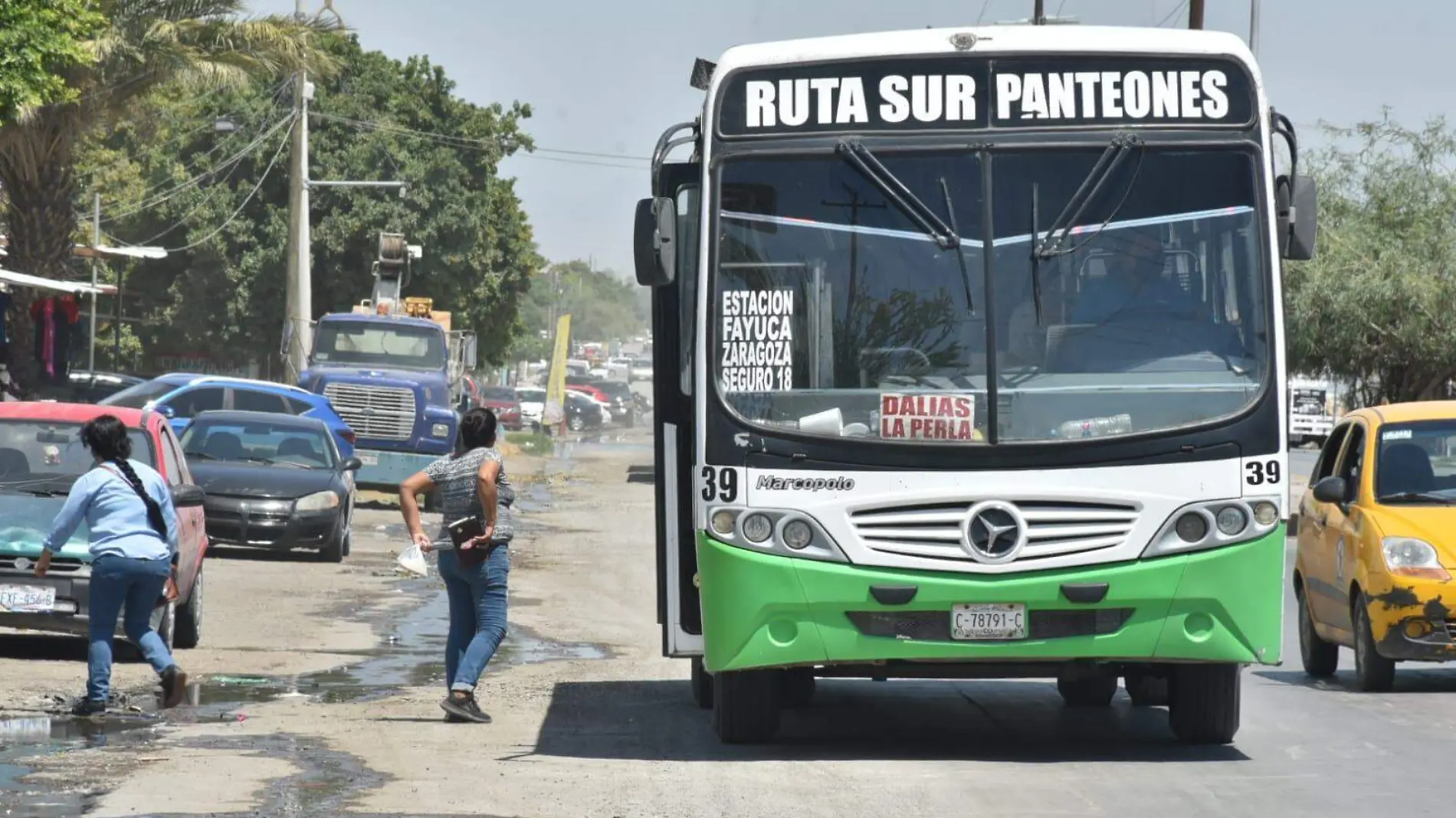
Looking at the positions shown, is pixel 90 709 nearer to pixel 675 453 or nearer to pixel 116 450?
pixel 116 450

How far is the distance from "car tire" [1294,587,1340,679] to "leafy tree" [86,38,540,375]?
154 feet

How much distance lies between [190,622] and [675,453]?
5.54 metres

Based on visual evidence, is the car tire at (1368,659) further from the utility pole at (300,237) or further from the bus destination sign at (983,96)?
the utility pole at (300,237)

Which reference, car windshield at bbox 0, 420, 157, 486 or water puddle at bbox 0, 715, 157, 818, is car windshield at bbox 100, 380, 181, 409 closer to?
car windshield at bbox 0, 420, 157, 486

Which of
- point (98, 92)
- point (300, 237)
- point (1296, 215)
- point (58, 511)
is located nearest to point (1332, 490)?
point (1296, 215)

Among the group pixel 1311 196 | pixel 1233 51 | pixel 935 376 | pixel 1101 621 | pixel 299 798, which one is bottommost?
pixel 299 798

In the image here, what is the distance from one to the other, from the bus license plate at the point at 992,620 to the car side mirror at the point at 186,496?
573 cm

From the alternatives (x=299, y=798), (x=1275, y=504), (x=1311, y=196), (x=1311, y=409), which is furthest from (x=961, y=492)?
(x=1311, y=409)

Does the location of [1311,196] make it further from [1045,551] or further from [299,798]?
[299,798]

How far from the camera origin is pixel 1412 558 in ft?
42.9

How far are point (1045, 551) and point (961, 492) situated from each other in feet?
1.48

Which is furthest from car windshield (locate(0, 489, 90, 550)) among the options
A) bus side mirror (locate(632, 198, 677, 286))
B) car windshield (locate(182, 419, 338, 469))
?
car windshield (locate(182, 419, 338, 469))

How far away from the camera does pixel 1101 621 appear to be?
9.91 metres

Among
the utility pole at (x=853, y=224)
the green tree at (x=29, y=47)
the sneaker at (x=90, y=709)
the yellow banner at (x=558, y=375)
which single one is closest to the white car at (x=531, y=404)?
the yellow banner at (x=558, y=375)
